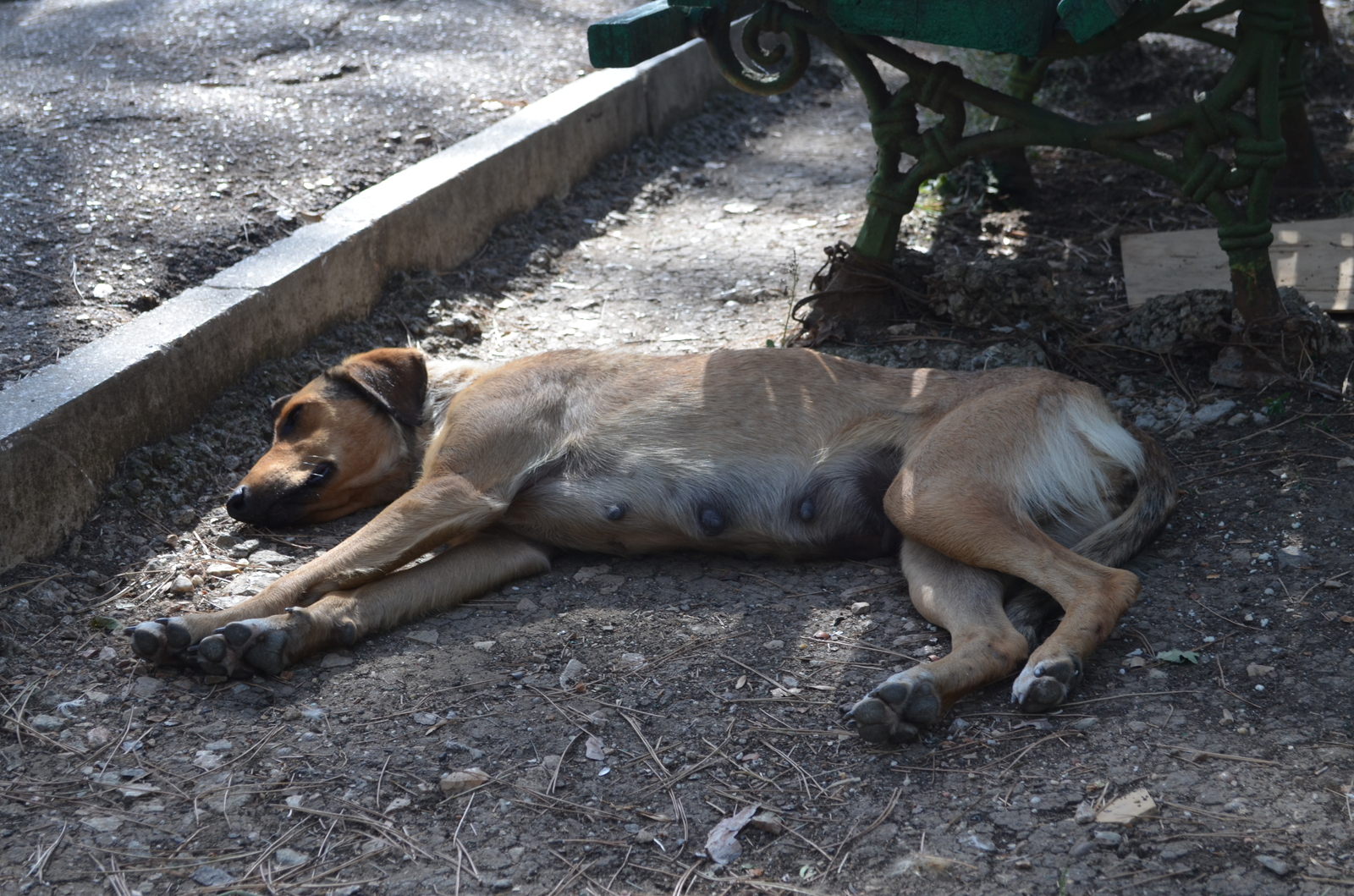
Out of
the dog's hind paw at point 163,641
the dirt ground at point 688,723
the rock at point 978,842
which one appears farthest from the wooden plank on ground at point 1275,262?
the dog's hind paw at point 163,641

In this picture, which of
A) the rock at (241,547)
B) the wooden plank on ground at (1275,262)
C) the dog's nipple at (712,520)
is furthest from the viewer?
the wooden plank on ground at (1275,262)

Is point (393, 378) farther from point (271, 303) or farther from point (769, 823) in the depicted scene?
point (769, 823)

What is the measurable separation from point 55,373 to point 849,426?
2.84 meters

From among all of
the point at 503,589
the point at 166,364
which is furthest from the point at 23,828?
the point at 166,364

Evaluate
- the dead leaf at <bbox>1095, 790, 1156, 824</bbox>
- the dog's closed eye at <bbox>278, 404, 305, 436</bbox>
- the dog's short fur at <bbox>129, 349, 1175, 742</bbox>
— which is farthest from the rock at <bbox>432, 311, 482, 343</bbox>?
the dead leaf at <bbox>1095, 790, 1156, 824</bbox>

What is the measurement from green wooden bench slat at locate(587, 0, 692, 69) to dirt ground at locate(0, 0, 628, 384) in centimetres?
185

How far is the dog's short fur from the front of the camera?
10.9 feet

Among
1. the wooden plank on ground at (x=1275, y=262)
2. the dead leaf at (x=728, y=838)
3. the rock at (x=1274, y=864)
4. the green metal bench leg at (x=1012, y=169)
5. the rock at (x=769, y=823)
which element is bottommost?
the dead leaf at (x=728, y=838)

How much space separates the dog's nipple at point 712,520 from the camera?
3.86m

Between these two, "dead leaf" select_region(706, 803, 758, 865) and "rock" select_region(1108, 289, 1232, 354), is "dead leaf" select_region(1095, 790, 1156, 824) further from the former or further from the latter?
"rock" select_region(1108, 289, 1232, 354)

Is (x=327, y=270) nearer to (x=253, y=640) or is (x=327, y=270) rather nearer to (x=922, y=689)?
(x=253, y=640)

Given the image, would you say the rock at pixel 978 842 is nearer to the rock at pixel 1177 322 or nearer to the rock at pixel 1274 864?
the rock at pixel 1274 864

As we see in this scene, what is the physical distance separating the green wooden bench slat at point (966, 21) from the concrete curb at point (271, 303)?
261cm

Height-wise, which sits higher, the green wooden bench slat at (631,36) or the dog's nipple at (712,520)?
the green wooden bench slat at (631,36)
